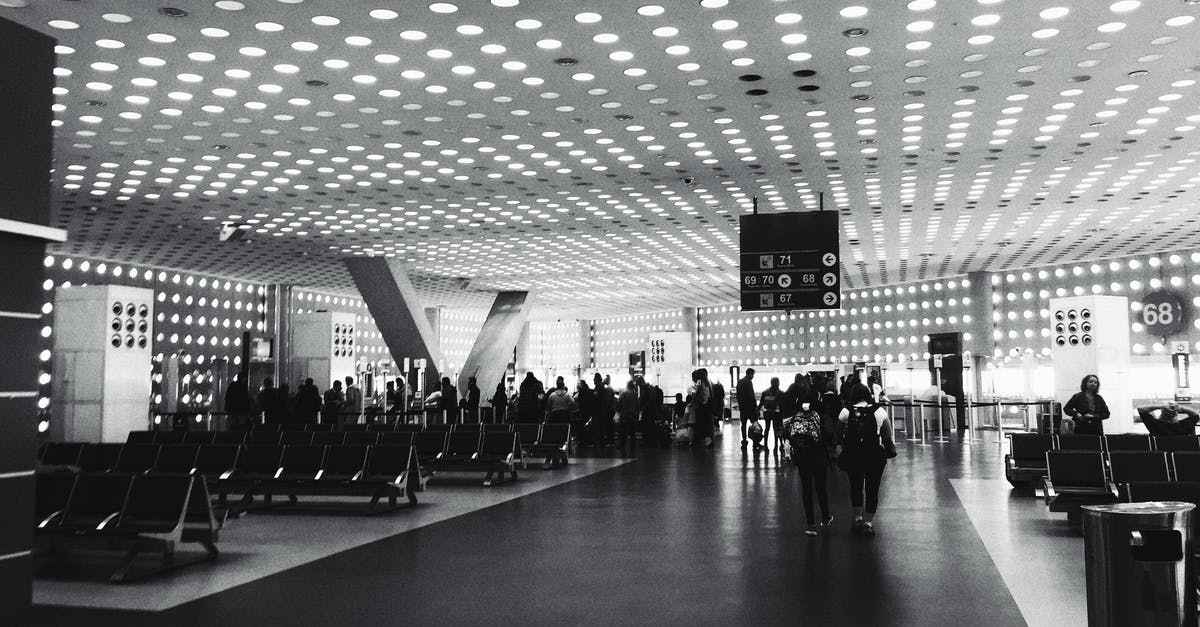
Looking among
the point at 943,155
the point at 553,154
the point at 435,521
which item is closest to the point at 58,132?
the point at 553,154

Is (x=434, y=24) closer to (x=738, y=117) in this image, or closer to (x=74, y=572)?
(x=738, y=117)

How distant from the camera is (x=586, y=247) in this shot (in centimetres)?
2780

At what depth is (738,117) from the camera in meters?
13.8

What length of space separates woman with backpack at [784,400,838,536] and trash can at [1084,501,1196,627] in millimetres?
5227

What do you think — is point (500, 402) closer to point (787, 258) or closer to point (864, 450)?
point (787, 258)

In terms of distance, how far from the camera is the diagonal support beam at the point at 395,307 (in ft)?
94.9

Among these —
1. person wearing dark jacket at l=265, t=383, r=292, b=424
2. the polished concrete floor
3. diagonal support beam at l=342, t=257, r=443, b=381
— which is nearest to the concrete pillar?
diagonal support beam at l=342, t=257, r=443, b=381

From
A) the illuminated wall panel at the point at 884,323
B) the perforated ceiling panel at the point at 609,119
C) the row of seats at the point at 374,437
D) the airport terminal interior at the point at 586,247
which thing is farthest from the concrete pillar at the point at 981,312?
the row of seats at the point at 374,437

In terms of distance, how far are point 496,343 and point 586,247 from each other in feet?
34.3

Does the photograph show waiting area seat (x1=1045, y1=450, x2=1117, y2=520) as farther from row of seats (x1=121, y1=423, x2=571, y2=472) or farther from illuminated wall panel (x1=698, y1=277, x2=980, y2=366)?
illuminated wall panel (x1=698, y1=277, x2=980, y2=366)

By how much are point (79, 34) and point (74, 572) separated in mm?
5774

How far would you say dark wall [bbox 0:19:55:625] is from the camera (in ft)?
16.5

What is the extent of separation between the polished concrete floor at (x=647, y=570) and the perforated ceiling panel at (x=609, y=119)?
5.32m

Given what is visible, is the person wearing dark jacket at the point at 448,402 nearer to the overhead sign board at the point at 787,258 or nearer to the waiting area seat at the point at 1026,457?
the overhead sign board at the point at 787,258
